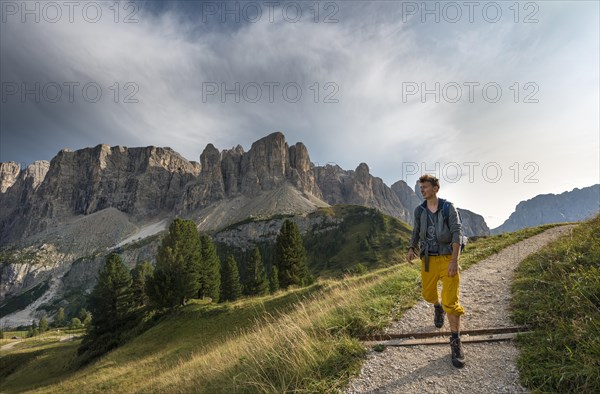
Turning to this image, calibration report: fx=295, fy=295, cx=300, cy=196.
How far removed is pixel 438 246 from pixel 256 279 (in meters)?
51.5

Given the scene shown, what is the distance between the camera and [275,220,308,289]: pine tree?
49719 millimetres

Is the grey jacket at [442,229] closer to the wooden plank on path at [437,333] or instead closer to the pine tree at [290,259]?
the wooden plank on path at [437,333]

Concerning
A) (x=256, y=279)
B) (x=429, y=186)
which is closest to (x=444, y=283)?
(x=429, y=186)

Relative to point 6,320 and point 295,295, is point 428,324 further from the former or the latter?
point 6,320

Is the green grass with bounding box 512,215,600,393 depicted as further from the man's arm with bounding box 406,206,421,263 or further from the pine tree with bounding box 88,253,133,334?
the pine tree with bounding box 88,253,133,334

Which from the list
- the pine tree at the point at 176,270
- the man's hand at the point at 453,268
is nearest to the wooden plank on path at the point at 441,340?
the man's hand at the point at 453,268

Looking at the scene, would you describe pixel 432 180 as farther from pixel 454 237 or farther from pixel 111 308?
pixel 111 308

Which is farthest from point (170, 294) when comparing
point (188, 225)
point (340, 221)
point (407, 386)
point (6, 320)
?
point (6, 320)

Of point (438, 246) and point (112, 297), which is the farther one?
point (112, 297)

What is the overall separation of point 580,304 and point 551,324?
641 mm

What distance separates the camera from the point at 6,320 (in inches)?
6855

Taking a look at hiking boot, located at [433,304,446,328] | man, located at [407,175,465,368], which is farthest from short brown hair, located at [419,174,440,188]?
hiking boot, located at [433,304,446,328]

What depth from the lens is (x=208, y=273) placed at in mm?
53688

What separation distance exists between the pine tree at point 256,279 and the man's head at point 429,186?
48.9 meters
